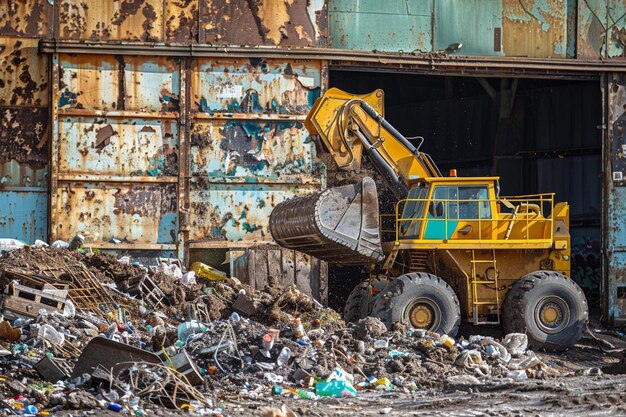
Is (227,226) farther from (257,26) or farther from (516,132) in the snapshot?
(516,132)

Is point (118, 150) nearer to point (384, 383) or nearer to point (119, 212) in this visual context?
point (119, 212)

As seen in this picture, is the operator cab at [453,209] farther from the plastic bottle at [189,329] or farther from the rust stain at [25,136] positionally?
the rust stain at [25,136]

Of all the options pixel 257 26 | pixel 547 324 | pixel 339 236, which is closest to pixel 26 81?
pixel 257 26

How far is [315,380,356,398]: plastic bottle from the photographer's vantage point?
41.1ft

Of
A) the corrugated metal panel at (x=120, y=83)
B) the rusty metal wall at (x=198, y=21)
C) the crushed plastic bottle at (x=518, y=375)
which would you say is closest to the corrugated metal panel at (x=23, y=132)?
the corrugated metal panel at (x=120, y=83)

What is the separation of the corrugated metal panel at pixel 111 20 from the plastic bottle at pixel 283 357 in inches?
293

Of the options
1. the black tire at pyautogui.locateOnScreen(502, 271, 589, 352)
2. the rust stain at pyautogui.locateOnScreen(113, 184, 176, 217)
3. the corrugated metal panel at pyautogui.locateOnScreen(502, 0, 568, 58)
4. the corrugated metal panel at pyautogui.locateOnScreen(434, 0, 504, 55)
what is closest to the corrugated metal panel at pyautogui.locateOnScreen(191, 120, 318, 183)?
the rust stain at pyautogui.locateOnScreen(113, 184, 176, 217)

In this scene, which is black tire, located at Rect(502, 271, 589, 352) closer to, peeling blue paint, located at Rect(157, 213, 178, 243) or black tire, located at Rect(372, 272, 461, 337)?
black tire, located at Rect(372, 272, 461, 337)

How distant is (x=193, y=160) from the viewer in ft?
62.8

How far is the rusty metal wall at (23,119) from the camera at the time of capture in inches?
736

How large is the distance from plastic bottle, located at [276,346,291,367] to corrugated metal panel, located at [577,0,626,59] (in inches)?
392

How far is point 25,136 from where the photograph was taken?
18844mm

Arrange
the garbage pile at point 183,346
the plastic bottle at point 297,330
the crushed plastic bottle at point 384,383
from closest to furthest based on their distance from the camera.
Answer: the garbage pile at point 183,346, the crushed plastic bottle at point 384,383, the plastic bottle at point 297,330

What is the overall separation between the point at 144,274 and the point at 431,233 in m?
4.16
